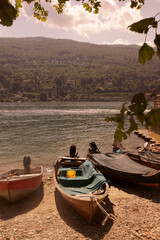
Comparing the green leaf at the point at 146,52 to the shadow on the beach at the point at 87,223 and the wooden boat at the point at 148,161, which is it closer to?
the shadow on the beach at the point at 87,223

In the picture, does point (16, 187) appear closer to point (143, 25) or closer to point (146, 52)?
point (146, 52)

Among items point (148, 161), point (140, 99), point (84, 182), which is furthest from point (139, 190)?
point (140, 99)

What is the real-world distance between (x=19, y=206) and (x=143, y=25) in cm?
1201

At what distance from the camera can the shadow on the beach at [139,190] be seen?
1145 cm

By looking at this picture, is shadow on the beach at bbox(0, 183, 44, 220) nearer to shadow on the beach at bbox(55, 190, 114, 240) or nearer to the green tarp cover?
shadow on the beach at bbox(55, 190, 114, 240)

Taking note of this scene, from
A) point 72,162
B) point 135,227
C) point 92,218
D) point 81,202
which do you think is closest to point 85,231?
point 92,218

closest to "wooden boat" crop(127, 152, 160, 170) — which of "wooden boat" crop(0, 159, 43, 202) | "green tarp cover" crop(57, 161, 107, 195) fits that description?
"green tarp cover" crop(57, 161, 107, 195)

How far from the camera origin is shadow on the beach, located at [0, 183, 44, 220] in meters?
10.2

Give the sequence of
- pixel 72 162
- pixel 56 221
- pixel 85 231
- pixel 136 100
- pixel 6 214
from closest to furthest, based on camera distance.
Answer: pixel 136 100 < pixel 85 231 < pixel 56 221 < pixel 6 214 < pixel 72 162

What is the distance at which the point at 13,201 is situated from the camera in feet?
36.9

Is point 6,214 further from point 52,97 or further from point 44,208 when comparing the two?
point 52,97

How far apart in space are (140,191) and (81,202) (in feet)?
19.1

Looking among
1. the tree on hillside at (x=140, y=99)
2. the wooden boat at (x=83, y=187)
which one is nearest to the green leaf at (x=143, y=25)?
the tree on hillside at (x=140, y=99)

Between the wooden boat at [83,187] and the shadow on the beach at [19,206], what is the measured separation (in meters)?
2.05
